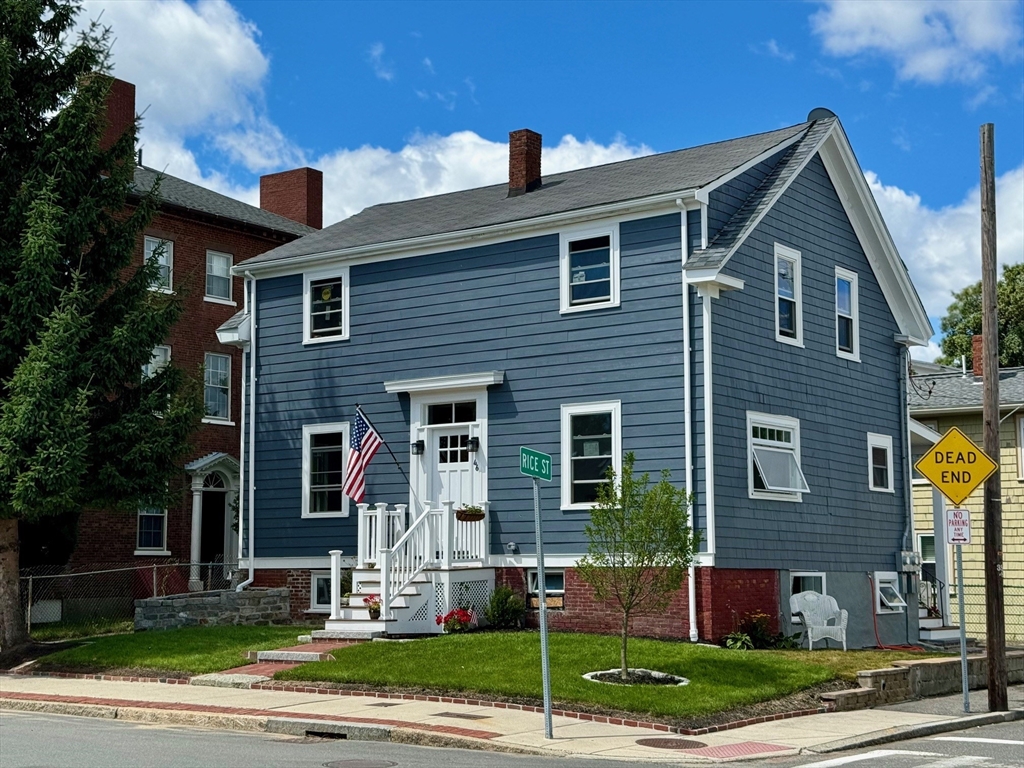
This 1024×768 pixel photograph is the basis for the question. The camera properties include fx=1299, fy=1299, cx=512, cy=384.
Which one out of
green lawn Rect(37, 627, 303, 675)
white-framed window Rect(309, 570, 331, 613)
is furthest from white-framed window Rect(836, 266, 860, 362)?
green lawn Rect(37, 627, 303, 675)

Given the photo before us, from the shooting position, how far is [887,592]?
83.8 ft

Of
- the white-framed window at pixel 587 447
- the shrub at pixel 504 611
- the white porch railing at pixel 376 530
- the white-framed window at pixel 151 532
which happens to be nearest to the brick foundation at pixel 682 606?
the shrub at pixel 504 611

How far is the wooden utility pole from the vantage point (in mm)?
17109

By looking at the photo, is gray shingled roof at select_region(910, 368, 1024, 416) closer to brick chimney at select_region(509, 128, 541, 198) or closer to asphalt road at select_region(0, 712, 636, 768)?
brick chimney at select_region(509, 128, 541, 198)

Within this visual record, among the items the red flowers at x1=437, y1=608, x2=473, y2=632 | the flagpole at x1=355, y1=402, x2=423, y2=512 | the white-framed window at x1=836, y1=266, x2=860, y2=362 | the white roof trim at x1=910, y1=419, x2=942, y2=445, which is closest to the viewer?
the red flowers at x1=437, y1=608, x2=473, y2=632

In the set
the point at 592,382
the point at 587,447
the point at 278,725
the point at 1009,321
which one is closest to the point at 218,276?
the point at 592,382

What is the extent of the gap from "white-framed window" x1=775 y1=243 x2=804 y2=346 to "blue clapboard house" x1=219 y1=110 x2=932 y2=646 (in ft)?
0.18

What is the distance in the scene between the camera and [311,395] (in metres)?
25.4

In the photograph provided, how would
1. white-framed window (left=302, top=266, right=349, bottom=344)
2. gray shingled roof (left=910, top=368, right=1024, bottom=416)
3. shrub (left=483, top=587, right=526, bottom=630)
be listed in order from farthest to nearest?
1. gray shingled roof (left=910, top=368, right=1024, bottom=416)
2. white-framed window (left=302, top=266, right=349, bottom=344)
3. shrub (left=483, top=587, right=526, bottom=630)

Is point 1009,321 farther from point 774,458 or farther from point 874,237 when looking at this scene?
point 774,458

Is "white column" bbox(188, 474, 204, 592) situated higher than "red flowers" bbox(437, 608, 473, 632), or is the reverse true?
"white column" bbox(188, 474, 204, 592)

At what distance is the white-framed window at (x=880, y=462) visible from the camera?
25.7 metres

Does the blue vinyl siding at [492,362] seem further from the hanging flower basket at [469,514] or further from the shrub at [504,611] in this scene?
the shrub at [504,611]

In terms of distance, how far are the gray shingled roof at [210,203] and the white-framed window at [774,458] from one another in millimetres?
17939
